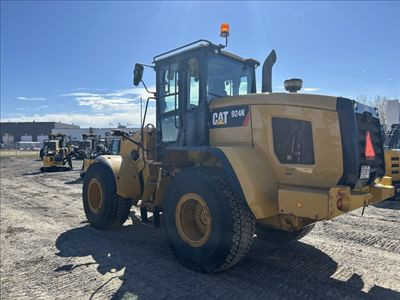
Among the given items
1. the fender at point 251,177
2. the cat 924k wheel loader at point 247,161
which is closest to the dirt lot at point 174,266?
the cat 924k wheel loader at point 247,161

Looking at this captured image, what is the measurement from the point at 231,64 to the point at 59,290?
3.92 m

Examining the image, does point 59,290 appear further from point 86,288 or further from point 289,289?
point 289,289

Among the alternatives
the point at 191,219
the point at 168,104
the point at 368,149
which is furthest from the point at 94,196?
the point at 368,149

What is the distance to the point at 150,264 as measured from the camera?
4.81m

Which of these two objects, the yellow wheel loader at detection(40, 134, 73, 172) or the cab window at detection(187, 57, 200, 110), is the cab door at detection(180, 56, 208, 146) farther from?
the yellow wheel loader at detection(40, 134, 73, 172)

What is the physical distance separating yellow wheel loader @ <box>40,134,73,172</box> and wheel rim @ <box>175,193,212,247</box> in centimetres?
2021

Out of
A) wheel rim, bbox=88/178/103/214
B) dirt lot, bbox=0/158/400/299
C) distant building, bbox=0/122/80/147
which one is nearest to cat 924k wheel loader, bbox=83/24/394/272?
dirt lot, bbox=0/158/400/299

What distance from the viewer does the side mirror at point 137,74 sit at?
5832mm

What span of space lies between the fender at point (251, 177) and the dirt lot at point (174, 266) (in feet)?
2.80

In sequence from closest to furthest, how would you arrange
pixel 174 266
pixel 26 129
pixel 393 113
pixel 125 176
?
pixel 174 266 < pixel 125 176 < pixel 393 113 < pixel 26 129

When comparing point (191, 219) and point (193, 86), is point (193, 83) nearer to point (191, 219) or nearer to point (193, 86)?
point (193, 86)

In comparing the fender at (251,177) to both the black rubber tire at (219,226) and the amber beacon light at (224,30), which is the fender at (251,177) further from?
the amber beacon light at (224,30)

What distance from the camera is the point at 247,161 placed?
14.0ft

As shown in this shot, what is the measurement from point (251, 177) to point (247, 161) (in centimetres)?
21
